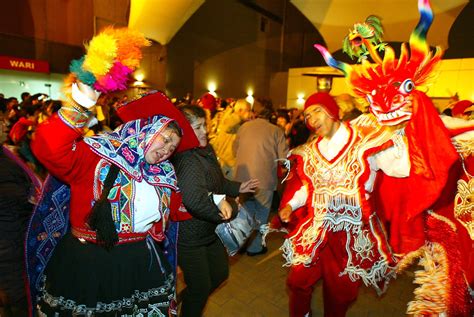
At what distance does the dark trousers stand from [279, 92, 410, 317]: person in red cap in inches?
22.5

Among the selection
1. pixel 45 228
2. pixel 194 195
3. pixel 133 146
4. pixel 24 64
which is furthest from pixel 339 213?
pixel 24 64

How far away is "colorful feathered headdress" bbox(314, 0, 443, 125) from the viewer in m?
2.21

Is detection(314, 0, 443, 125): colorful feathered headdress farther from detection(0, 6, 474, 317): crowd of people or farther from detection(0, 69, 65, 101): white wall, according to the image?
detection(0, 69, 65, 101): white wall

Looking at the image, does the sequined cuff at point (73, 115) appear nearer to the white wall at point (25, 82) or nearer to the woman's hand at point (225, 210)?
the woman's hand at point (225, 210)

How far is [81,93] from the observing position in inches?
66.9

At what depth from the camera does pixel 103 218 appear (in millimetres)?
1777

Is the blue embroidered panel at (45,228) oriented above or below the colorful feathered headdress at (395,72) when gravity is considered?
below

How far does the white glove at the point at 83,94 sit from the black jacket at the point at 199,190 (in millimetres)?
830

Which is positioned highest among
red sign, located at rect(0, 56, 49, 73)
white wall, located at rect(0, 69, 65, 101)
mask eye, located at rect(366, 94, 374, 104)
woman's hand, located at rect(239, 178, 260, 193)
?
red sign, located at rect(0, 56, 49, 73)

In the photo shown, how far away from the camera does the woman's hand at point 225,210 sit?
2.44 metres

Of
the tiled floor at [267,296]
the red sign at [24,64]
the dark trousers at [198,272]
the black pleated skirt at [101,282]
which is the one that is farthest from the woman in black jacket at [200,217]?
the red sign at [24,64]

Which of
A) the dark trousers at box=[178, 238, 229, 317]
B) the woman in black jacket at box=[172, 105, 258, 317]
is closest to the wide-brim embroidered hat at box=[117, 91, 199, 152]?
the woman in black jacket at box=[172, 105, 258, 317]

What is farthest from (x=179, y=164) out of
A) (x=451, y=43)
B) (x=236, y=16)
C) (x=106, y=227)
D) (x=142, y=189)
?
(x=236, y=16)

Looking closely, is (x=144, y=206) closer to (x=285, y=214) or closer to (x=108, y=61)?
(x=108, y=61)
